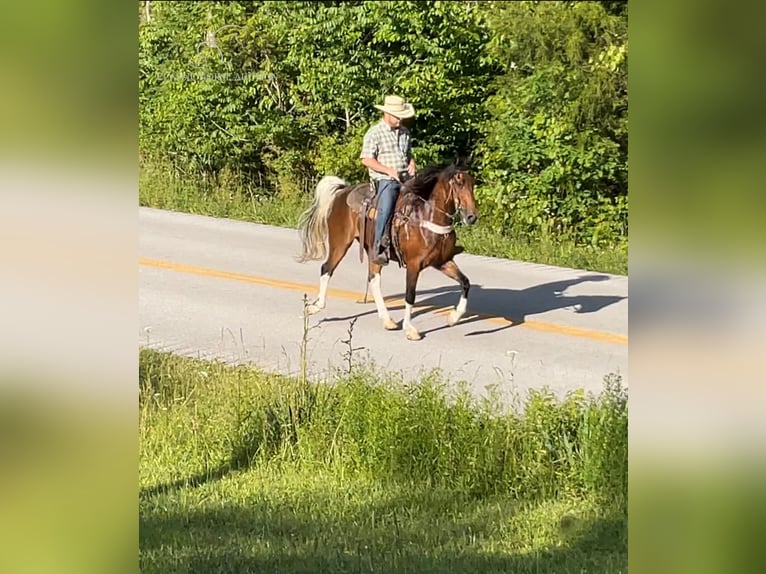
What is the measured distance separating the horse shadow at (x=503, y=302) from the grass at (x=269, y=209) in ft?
4.09

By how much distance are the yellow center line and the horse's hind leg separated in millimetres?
490

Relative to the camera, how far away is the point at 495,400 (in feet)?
17.8

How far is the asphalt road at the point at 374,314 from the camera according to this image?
22.9ft

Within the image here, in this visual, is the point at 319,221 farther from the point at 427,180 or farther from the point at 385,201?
the point at 427,180

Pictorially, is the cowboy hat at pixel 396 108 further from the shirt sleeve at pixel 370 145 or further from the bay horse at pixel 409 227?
the bay horse at pixel 409 227

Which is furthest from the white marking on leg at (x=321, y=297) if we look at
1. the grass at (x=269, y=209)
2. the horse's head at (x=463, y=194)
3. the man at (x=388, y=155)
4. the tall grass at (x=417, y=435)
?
the grass at (x=269, y=209)

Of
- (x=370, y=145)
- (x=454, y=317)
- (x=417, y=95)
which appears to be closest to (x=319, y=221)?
(x=370, y=145)

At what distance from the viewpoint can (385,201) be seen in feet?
24.9

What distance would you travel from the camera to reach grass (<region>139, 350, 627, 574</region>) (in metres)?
3.83

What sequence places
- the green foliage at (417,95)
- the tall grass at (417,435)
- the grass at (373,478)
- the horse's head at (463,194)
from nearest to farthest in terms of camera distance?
the grass at (373,478), the tall grass at (417,435), the horse's head at (463,194), the green foliage at (417,95)

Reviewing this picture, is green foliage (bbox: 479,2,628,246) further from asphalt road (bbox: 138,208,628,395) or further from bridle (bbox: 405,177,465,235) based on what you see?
bridle (bbox: 405,177,465,235)

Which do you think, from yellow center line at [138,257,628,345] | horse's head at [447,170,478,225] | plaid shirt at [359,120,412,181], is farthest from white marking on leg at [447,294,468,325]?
plaid shirt at [359,120,412,181]

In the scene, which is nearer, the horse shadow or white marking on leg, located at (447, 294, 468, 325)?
white marking on leg, located at (447, 294, 468, 325)
